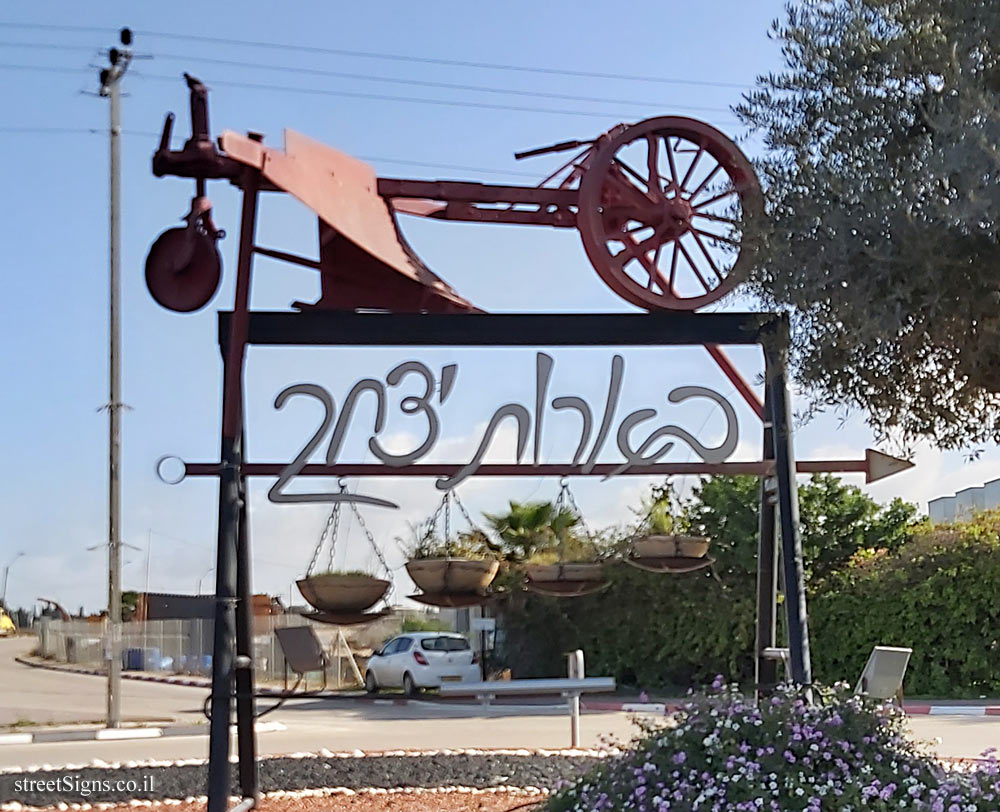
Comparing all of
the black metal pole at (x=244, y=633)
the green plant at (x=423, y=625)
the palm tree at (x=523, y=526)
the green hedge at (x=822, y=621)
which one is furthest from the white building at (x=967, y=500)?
the black metal pole at (x=244, y=633)

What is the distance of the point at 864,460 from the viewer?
7.50 m

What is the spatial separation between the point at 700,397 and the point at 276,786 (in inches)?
156

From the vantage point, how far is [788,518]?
7398 mm

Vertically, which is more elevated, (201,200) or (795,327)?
(201,200)

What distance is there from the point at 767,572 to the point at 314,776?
3.59 m

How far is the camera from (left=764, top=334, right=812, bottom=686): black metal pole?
278 inches

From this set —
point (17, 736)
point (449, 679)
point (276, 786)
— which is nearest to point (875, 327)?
point (276, 786)

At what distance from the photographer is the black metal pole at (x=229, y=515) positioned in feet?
22.6

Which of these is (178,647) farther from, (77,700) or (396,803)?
(396,803)

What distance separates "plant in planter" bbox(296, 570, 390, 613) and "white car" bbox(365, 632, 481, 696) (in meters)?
14.3

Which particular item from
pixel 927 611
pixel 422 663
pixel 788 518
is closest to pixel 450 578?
pixel 788 518

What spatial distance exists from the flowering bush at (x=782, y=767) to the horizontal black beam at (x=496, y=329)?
2.17 m

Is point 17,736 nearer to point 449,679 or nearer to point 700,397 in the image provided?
point 449,679

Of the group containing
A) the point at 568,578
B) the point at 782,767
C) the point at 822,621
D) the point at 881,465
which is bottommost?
the point at 822,621
